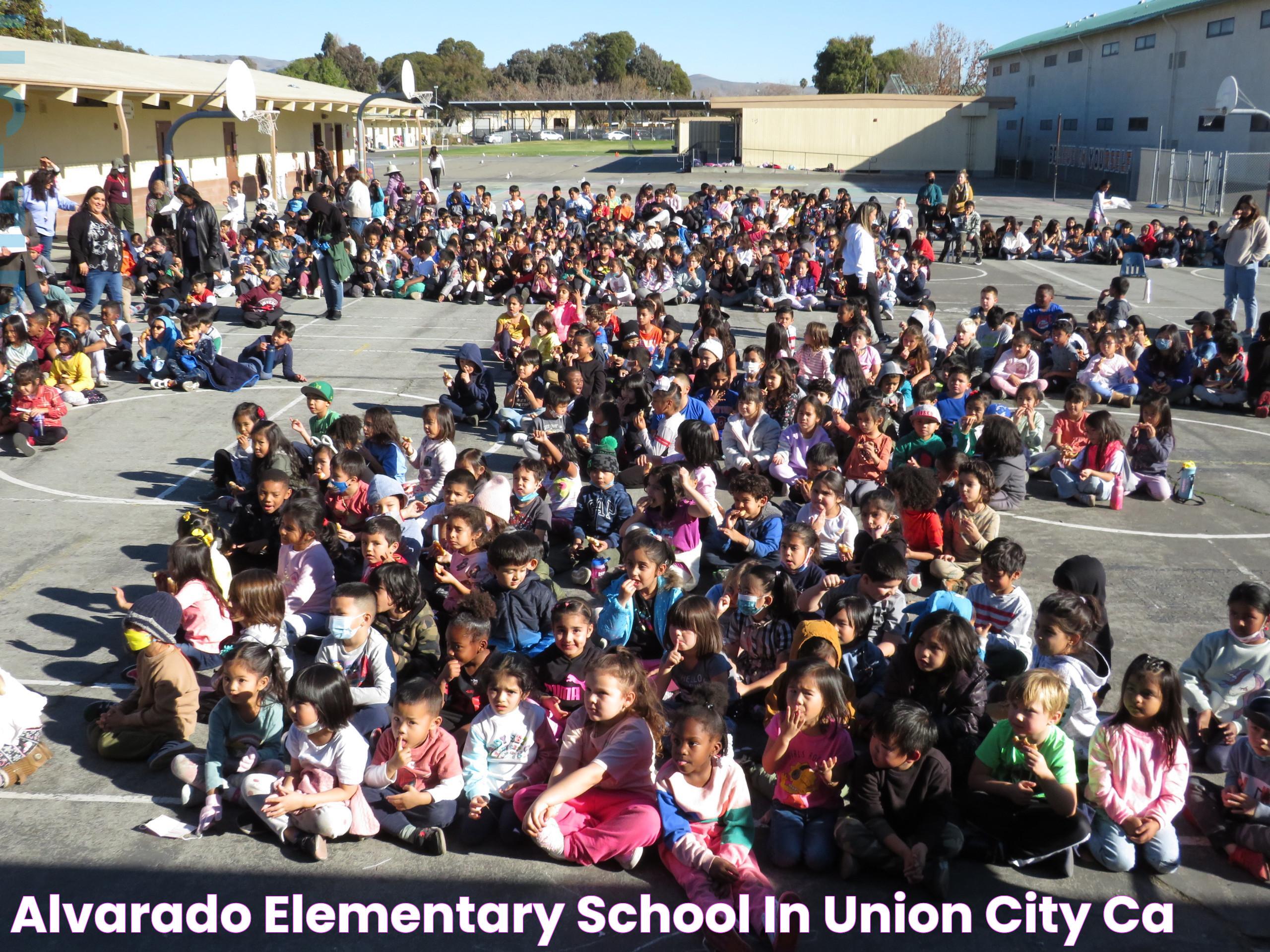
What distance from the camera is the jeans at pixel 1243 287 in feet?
49.0

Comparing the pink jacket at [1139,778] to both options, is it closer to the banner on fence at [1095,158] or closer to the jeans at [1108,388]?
the jeans at [1108,388]

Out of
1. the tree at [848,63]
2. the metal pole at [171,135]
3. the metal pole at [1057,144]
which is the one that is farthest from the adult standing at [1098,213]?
the tree at [848,63]

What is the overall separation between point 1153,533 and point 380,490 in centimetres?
621

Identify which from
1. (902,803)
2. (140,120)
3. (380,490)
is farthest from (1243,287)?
(140,120)

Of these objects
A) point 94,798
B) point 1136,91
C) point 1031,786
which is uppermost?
point 1136,91

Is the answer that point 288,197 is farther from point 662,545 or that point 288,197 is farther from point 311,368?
point 662,545

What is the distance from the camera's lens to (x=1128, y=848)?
4648 millimetres

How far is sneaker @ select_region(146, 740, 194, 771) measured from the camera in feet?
17.8

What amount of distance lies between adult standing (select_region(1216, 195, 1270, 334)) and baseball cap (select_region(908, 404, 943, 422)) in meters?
7.61

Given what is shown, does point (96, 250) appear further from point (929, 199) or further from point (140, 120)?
point (929, 199)

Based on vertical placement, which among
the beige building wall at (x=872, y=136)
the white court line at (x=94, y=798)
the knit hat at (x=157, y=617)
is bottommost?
the white court line at (x=94, y=798)

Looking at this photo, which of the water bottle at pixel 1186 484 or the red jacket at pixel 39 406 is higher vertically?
the red jacket at pixel 39 406

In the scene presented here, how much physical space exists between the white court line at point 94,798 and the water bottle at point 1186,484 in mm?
8336

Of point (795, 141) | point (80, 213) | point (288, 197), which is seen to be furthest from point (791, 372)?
point (795, 141)
